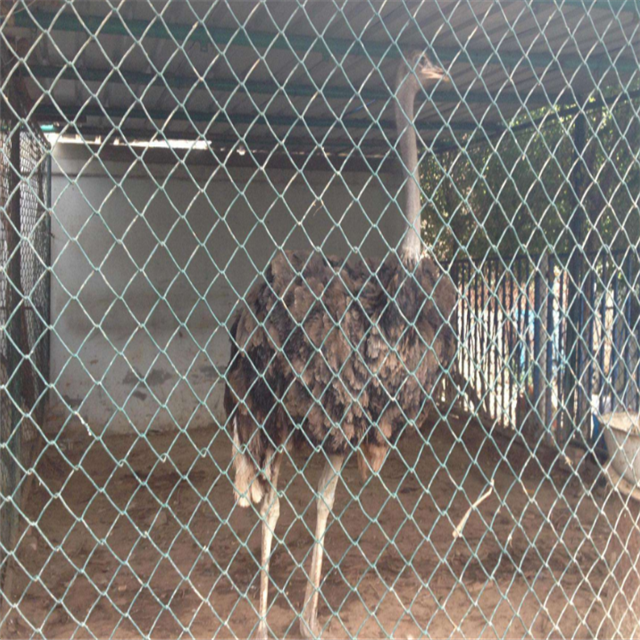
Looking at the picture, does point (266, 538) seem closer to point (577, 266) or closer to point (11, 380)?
point (11, 380)

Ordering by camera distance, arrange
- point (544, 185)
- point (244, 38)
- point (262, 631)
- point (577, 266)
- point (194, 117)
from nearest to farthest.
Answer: point (262, 631)
point (244, 38)
point (544, 185)
point (194, 117)
point (577, 266)

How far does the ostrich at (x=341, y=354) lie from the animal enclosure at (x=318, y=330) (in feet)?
0.05

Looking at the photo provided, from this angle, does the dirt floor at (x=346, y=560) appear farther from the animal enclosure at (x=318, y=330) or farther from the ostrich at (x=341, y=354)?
the ostrich at (x=341, y=354)

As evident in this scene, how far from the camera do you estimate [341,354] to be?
2.87m

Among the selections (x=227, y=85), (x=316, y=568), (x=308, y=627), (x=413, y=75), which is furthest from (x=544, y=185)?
(x=308, y=627)

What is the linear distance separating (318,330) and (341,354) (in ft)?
0.45

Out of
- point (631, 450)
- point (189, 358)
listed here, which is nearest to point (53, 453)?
point (189, 358)

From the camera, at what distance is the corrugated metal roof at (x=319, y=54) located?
2.84m

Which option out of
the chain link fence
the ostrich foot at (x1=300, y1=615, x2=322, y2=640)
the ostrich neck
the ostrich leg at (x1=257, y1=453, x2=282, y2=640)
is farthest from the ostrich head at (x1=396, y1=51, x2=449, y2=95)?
the ostrich foot at (x1=300, y1=615, x2=322, y2=640)

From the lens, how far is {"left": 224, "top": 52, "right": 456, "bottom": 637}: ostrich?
2857 mm

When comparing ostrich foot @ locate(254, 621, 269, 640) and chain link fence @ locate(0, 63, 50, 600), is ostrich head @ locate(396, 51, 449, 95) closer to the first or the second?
chain link fence @ locate(0, 63, 50, 600)

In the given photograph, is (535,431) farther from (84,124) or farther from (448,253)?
(84,124)

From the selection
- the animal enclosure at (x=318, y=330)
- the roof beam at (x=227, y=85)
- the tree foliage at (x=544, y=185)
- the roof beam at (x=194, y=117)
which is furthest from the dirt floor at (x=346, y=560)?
the roof beam at (x=194, y=117)

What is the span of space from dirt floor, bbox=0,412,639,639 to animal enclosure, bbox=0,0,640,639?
0.03 m
